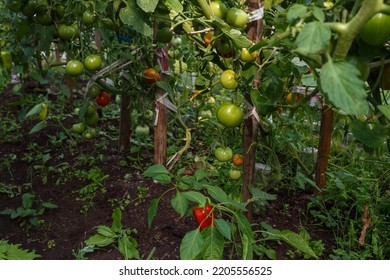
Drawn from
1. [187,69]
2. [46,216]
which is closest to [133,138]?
[187,69]

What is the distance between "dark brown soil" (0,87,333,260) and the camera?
62.7 inches

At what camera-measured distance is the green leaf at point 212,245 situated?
99 cm

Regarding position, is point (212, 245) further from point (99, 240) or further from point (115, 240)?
point (115, 240)

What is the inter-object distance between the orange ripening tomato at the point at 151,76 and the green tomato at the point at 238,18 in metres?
0.77

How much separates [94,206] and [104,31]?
2.57 feet

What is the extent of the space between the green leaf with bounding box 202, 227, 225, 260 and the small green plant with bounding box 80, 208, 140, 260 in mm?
376

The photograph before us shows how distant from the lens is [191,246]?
3.14 feet

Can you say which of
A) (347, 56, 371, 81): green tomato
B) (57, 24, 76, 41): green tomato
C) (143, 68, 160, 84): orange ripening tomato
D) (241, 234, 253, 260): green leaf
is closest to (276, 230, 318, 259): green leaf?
(241, 234, 253, 260): green leaf

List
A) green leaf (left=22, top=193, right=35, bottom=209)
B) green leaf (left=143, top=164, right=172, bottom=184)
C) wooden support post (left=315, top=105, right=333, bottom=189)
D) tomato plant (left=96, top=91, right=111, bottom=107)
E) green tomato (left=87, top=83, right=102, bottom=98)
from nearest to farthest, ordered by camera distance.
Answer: green leaf (left=143, top=164, right=172, bottom=184) → wooden support post (left=315, top=105, right=333, bottom=189) → green leaf (left=22, top=193, right=35, bottom=209) → green tomato (left=87, top=83, right=102, bottom=98) → tomato plant (left=96, top=91, right=111, bottom=107)

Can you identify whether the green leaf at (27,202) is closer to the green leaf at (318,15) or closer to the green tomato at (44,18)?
the green tomato at (44,18)

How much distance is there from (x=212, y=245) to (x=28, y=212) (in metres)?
1.10

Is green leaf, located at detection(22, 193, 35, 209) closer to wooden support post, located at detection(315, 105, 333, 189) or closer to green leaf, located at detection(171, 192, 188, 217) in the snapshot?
green leaf, located at detection(171, 192, 188, 217)

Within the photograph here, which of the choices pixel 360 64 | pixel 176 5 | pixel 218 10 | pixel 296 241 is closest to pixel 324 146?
pixel 296 241
